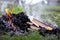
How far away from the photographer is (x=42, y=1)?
363 centimetres

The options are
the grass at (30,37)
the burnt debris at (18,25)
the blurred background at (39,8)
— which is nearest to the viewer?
the grass at (30,37)

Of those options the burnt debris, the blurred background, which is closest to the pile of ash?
the burnt debris

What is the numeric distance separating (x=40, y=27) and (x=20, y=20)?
371mm

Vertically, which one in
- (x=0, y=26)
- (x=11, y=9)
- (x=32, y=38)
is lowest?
(x=32, y=38)

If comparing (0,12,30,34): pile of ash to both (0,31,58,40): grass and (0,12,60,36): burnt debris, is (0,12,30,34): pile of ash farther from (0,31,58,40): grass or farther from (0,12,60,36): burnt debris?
(0,31,58,40): grass

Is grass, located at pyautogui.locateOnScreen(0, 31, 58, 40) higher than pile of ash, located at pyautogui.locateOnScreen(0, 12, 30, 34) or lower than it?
lower

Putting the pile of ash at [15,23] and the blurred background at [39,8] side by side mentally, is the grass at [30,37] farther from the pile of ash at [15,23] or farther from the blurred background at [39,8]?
the blurred background at [39,8]

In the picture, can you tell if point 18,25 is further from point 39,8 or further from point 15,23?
point 39,8

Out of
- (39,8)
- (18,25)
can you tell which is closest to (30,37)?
(18,25)

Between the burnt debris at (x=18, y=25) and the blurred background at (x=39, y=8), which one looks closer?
the burnt debris at (x=18, y=25)

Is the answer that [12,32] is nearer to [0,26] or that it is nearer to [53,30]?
[0,26]

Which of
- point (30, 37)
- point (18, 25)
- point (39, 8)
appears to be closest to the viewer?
point (30, 37)

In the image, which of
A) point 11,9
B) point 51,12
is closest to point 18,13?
point 11,9

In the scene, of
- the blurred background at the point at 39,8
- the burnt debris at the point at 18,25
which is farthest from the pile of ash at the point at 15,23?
the blurred background at the point at 39,8
